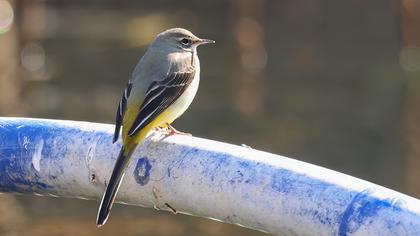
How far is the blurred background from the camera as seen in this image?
44.2 feet

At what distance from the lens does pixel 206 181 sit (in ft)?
11.4

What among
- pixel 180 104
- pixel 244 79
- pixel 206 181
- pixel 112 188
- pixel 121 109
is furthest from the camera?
pixel 244 79

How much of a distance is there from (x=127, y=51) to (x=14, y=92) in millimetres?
4167

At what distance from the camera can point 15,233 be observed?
12.1 m

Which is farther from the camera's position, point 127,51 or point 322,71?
point 127,51

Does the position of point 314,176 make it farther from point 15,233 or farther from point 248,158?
point 15,233

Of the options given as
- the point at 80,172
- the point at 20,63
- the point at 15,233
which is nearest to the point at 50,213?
the point at 15,233

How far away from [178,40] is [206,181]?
2.77m

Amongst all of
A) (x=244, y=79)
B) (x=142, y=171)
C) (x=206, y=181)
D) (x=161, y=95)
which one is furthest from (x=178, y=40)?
(x=244, y=79)

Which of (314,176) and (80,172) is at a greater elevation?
(314,176)

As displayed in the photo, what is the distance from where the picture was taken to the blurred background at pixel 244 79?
531 inches

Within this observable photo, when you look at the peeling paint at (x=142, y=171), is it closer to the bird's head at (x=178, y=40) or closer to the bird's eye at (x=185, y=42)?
the bird's head at (x=178, y=40)

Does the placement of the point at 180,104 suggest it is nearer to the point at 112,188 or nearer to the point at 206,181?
the point at 112,188

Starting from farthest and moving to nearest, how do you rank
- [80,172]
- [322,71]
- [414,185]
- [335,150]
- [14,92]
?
[322,71]
[14,92]
[335,150]
[414,185]
[80,172]
